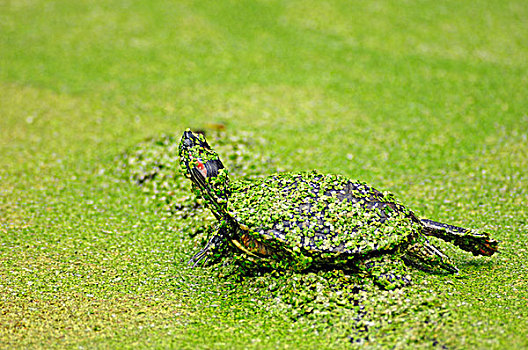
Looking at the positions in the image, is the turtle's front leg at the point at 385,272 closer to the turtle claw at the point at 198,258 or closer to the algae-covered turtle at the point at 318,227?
the algae-covered turtle at the point at 318,227

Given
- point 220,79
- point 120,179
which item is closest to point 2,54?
point 220,79

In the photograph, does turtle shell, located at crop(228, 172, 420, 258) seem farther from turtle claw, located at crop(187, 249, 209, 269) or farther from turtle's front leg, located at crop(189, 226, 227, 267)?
turtle claw, located at crop(187, 249, 209, 269)

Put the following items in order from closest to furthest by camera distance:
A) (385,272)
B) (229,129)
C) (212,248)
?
1. (385,272)
2. (212,248)
3. (229,129)

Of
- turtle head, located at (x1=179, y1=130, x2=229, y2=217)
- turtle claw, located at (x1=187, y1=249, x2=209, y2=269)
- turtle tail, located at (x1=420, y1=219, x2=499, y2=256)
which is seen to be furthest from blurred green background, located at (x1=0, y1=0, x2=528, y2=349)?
turtle head, located at (x1=179, y1=130, x2=229, y2=217)

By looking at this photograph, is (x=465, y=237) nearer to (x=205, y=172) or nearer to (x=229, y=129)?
(x=205, y=172)

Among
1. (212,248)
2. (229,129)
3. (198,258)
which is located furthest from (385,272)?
(229,129)

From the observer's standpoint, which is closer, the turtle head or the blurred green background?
the blurred green background

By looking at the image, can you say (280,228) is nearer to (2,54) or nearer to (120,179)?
(120,179)
